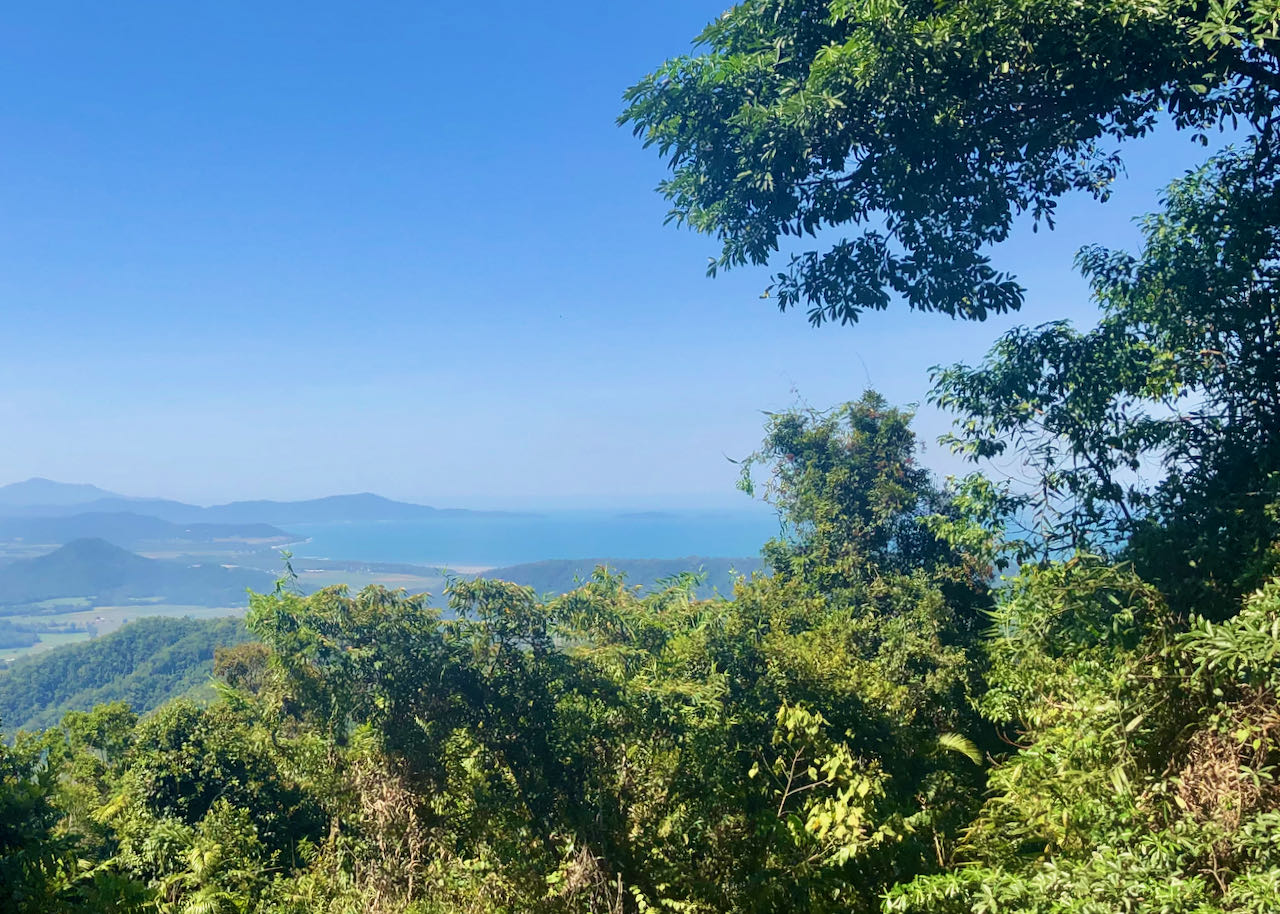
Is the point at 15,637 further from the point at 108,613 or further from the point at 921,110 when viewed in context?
the point at 921,110

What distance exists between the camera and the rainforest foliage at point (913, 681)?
447 centimetres

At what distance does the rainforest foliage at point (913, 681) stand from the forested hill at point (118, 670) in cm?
6981

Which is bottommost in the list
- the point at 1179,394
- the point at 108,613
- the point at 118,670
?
the point at 108,613

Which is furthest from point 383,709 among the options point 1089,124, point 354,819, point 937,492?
point 937,492

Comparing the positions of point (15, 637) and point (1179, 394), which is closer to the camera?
point (1179, 394)

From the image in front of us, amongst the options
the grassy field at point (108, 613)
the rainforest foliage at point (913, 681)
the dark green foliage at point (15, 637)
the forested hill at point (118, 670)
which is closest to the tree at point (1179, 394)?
the rainforest foliage at point (913, 681)

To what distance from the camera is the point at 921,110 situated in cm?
548

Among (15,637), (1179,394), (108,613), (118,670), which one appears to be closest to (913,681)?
(1179,394)

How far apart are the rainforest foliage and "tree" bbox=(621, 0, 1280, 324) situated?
3cm

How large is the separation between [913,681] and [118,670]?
89634 mm

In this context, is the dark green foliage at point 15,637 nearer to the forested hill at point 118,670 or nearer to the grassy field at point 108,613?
the grassy field at point 108,613

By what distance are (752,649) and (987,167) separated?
18.9ft

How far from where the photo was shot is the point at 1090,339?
19.4 feet

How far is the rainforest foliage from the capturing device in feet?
14.7
